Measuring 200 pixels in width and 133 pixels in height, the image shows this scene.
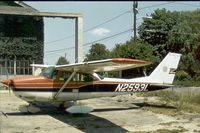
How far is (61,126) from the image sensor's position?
44.5 ft

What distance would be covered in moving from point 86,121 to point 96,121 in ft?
1.10

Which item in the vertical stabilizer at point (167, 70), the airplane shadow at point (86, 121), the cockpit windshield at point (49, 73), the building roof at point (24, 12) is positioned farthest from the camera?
the building roof at point (24, 12)

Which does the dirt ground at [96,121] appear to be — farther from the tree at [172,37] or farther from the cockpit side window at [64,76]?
the tree at [172,37]

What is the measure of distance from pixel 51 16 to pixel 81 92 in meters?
23.5

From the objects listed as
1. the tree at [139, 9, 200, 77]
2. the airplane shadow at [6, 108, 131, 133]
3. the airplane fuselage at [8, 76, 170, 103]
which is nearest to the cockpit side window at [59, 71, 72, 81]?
the airplane fuselage at [8, 76, 170, 103]

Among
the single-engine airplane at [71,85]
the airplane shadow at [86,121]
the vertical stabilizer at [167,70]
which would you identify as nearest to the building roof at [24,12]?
the vertical stabilizer at [167,70]

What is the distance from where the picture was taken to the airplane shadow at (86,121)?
511 inches

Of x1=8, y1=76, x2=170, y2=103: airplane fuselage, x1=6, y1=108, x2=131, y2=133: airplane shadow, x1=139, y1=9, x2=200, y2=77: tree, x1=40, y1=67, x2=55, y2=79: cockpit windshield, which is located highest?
x1=139, y1=9, x2=200, y2=77: tree

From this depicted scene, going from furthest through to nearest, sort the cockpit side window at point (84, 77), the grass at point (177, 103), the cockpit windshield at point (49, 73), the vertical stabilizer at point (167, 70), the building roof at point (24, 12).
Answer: the building roof at point (24, 12) < the vertical stabilizer at point (167, 70) < the grass at point (177, 103) < the cockpit side window at point (84, 77) < the cockpit windshield at point (49, 73)

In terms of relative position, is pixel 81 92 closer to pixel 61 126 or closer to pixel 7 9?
pixel 61 126

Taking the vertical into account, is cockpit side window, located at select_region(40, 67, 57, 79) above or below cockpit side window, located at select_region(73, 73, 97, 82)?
above

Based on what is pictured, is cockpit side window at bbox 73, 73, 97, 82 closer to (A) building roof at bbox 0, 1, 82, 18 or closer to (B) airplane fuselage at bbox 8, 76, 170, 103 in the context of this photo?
(B) airplane fuselage at bbox 8, 76, 170, 103

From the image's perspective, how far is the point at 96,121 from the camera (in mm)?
14617

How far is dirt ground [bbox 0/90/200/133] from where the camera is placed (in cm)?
1302
